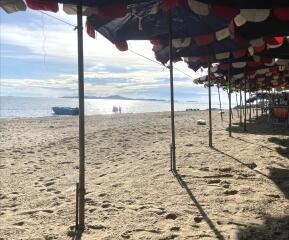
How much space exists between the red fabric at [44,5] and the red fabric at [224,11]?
2099 mm

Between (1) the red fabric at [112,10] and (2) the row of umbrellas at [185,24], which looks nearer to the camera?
(2) the row of umbrellas at [185,24]

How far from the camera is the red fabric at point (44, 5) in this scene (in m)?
5.23

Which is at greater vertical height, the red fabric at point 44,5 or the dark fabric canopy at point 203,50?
the dark fabric canopy at point 203,50

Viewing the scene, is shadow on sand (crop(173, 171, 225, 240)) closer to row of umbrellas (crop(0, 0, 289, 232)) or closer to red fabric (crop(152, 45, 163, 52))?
row of umbrellas (crop(0, 0, 289, 232))

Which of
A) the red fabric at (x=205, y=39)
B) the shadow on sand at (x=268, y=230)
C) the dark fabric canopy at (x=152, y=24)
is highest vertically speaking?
the dark fabric canopy at (x=152, y=24)

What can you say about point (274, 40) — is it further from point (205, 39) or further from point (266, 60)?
point (266, 60)

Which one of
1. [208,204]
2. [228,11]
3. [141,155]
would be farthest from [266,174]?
[141,155]

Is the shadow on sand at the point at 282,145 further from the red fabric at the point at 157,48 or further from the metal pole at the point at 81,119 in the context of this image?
the metal pole at the point at 81,119

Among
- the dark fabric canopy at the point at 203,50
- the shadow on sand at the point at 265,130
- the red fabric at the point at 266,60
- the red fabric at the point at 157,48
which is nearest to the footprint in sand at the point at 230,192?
the red fabric at the point at 157,48

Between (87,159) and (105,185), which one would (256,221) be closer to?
(105,185)

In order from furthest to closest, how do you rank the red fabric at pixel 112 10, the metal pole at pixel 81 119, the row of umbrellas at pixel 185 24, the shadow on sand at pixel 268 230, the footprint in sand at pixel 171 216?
the red fabric at pixel 112 10
the row of umbrellas at pixel 185 24
the footprint in sand at pixel 171 216
the metal pole at pixel 81 119
the shadow on sand at pixel 268 230

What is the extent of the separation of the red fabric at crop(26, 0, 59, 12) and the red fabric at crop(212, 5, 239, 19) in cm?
210

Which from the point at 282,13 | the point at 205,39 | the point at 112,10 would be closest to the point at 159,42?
the point at 205,39

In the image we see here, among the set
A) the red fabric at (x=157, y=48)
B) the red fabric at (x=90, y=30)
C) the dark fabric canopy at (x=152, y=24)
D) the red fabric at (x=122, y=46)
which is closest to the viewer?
the red fabric at (x=90, y=30)
